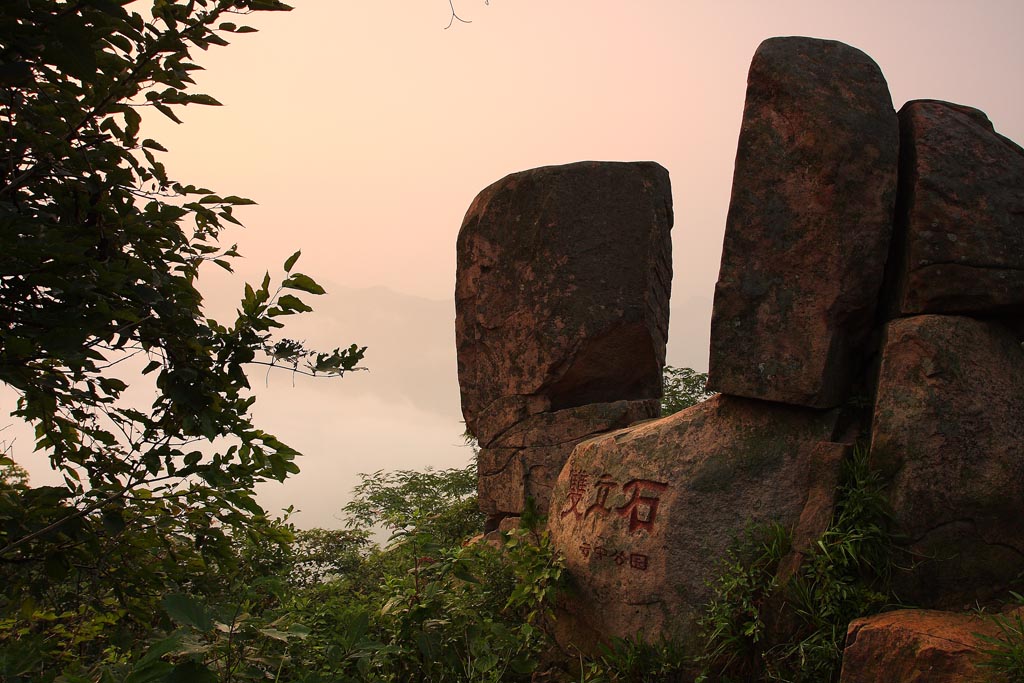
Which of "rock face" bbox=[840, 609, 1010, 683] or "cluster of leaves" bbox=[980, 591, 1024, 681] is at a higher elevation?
"cluster of leaves" bbox=[980, 591, 1024, 681]

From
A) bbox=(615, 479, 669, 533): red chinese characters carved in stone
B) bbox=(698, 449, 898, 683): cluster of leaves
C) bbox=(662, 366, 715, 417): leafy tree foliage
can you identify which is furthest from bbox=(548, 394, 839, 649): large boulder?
bbox=(662, 366, 715, 417): leafy tree foliage

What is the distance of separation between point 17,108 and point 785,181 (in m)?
3.83

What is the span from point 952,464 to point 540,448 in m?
3.63

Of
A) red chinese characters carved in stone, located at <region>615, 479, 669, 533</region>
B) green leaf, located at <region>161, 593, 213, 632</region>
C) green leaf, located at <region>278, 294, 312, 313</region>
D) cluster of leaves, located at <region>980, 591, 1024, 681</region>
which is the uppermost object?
green leaf, located at <region>278, 294, 312, 313</region>

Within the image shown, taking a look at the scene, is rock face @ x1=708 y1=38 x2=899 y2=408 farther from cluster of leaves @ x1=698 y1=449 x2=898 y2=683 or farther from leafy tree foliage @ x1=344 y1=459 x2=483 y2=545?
leafy tree foliage @ x1=344 y1=459 x2=483 y2=545

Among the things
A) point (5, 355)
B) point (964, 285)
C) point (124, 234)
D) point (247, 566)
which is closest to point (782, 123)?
point (964, 285)

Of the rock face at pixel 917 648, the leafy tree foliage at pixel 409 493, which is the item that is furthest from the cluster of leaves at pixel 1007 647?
the leafy tree foliage at pixel 409 493

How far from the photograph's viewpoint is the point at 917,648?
12.2 feet

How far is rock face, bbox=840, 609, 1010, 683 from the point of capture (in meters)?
3.62

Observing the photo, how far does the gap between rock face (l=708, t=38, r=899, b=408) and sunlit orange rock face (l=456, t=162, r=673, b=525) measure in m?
2.22

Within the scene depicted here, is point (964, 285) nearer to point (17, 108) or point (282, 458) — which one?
point (282, 458)

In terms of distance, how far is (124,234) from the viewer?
2.30 meters

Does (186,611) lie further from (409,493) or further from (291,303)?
(409,493)

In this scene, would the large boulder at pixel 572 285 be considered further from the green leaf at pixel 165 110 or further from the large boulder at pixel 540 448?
the green leaf at pixel 165 110
